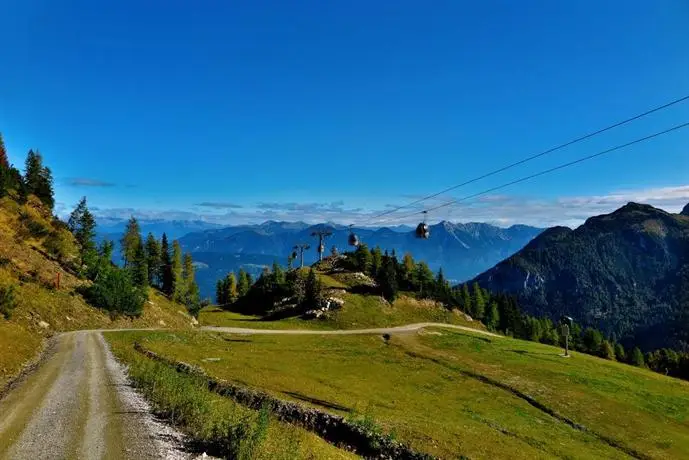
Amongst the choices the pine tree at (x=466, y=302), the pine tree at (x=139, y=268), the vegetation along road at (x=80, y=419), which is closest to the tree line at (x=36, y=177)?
the pine tree at (x=139, y=268)

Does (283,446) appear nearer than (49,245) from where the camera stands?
Yes

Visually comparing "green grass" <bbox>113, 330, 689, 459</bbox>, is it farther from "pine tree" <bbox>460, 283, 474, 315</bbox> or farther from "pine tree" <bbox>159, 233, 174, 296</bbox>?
"pine tree" <bbox>460, 283, 474, 315</bbox>

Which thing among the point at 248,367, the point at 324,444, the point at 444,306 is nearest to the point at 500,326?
the point at 444,306

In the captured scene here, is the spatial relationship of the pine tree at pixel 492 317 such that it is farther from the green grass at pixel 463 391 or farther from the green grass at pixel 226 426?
the green grass at pixel 226 426

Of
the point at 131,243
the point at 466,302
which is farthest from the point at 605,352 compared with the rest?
the point at 131,243

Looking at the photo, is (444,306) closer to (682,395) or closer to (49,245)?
(682,395)

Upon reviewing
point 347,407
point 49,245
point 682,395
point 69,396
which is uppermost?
point 49,245

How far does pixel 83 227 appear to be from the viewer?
127750mm

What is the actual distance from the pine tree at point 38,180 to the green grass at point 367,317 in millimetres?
59663

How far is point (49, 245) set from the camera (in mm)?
95625

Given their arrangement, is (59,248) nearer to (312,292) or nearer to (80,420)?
(312,292)

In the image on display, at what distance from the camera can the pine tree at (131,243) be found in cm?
14280

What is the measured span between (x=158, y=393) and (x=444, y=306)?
12742 centimetres

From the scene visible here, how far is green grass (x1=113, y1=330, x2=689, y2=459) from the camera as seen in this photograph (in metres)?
35.8
